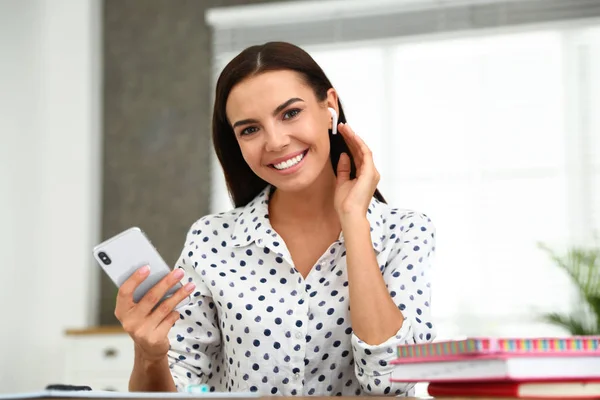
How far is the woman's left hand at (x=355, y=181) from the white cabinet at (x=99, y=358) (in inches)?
120

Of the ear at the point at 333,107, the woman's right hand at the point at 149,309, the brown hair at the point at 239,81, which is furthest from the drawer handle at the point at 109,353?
the woman's right hand at the point at 149,309

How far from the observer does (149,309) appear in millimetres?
1462

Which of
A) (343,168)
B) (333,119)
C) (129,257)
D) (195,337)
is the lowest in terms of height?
(195,337)

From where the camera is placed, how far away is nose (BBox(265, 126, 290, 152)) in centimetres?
169

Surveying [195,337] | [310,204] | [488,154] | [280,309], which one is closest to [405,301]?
[280,309]

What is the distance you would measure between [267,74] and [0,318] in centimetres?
376

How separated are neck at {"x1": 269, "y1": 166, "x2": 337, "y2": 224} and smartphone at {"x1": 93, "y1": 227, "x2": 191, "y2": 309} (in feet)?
1.58

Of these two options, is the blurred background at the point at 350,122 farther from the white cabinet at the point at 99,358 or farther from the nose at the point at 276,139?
the nose at the point at 276,139

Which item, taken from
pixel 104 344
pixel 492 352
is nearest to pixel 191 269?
pixel 492 352

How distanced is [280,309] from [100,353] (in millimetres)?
3200

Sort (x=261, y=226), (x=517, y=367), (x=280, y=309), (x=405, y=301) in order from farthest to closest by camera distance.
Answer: (x=261, y=226)
(x=280, y=309)
(x=405, y=301)
(x=517, y=367)

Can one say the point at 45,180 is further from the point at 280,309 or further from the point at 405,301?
the point at 405,301

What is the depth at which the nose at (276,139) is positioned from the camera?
1687mm

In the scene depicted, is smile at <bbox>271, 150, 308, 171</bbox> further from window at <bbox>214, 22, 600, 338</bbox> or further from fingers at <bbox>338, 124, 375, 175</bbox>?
window at <bbox>214, 22, 600, 338</bbox>
